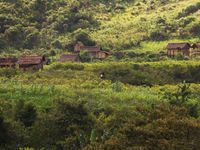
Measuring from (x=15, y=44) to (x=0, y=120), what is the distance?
154 feet

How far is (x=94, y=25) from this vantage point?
6650cm

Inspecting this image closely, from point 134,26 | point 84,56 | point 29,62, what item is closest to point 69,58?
point 84,56

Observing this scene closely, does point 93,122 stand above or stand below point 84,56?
below

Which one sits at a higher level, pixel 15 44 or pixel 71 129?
pixel 15 44

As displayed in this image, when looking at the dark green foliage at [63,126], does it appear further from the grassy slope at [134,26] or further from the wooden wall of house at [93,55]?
the grassy slope at [134,26]

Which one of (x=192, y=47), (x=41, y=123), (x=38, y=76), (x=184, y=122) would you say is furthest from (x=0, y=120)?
(x=192, y=47)

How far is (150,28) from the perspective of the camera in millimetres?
55844

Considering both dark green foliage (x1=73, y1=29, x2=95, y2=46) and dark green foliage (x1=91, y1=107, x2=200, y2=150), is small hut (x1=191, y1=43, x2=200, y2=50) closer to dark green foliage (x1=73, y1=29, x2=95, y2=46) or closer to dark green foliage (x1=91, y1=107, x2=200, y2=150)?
dark green foliage (x1=73, y1=29, x2=95, y2=46)

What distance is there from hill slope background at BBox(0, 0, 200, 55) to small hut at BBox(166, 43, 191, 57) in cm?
374

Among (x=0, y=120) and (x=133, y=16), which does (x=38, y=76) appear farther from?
(x=133, y=16)

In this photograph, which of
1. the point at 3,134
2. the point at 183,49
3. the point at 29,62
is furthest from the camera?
the point at 183,49

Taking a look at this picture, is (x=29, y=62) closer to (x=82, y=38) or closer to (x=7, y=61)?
(x=7, y=61)

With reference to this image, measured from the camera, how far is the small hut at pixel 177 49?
42.7 metres

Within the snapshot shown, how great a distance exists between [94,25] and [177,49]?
29.7 metres
